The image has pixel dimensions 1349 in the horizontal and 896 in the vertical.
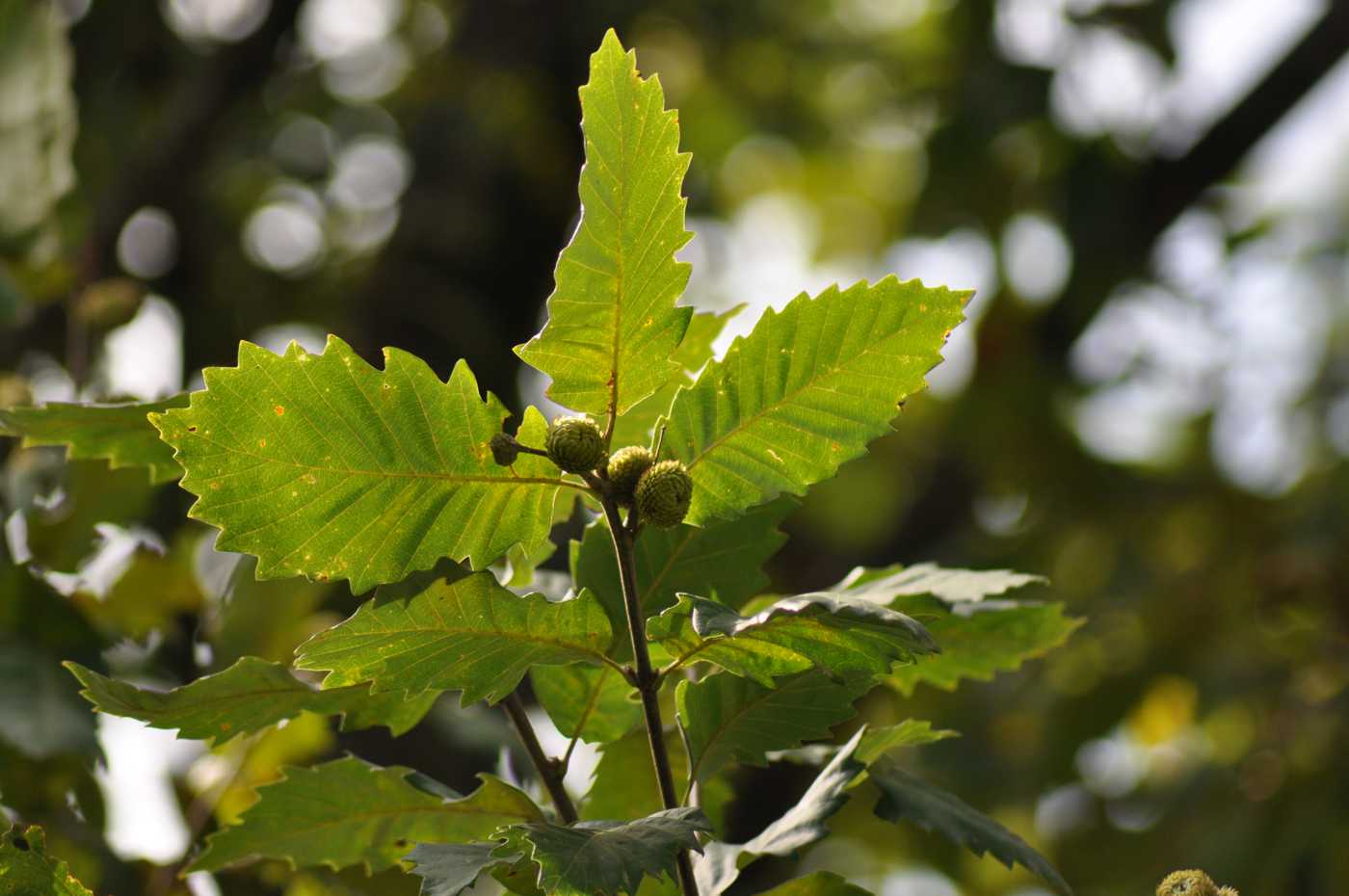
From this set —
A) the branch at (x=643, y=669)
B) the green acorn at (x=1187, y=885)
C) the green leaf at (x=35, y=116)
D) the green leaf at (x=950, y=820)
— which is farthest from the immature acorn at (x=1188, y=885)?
the green leaf at (x=35, y=116)

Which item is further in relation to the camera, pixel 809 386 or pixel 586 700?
pixel 586 700

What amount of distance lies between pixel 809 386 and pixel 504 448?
0.60ft

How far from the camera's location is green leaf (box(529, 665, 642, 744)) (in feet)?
3.20

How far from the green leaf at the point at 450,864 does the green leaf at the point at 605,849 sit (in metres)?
0.02

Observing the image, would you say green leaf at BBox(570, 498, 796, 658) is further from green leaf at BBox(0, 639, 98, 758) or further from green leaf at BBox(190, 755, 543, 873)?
green leaf at BBox(0, 639, 98, 758)

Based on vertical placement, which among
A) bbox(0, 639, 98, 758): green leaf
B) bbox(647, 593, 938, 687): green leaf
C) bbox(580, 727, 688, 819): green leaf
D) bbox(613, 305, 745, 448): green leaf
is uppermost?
bbox(613, 305, 745, 448): green leaf

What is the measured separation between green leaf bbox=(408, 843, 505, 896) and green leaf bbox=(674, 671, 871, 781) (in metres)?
0.16

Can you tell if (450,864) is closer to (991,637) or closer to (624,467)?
(624,467)

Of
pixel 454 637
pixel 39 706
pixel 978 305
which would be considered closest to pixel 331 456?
pixel 454 637

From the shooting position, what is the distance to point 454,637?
0.81 metres

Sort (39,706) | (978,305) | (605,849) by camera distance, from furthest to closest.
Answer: (978,305)
(39,706)
(605,849)

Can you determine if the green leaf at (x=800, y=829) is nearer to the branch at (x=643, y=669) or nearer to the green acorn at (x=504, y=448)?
the branch at (x=643, y=669)

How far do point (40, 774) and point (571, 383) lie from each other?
850 mm

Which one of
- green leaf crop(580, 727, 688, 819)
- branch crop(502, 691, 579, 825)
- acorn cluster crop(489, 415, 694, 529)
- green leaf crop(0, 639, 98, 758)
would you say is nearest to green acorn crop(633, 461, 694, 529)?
acorn cluster crop(489, 415, 694, 529)
